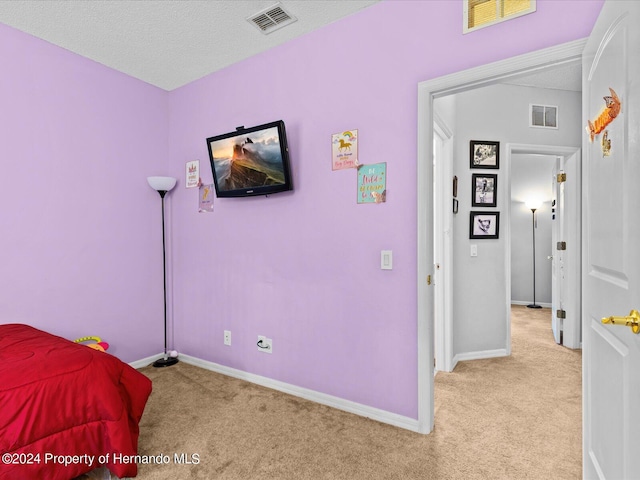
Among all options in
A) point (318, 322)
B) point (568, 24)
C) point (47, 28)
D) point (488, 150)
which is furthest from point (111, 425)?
point (488, 150)

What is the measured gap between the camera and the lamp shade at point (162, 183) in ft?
10.2

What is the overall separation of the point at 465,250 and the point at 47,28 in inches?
150

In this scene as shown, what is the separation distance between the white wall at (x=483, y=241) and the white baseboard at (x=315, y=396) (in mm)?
1398

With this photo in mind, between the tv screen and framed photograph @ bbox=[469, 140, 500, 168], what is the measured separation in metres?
1.96

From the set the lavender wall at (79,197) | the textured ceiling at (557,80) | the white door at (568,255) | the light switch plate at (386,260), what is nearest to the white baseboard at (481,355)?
the white door at (568,255)

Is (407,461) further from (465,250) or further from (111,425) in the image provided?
(465,250)

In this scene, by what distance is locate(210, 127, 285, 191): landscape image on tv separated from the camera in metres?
2.54

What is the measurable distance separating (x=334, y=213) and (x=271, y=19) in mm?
1374

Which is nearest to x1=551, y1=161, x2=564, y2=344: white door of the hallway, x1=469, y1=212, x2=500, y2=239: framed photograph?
the hallway

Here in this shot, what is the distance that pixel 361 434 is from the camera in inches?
80.4

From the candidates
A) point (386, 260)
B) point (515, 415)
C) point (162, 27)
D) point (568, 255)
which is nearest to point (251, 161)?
point (162, 27)

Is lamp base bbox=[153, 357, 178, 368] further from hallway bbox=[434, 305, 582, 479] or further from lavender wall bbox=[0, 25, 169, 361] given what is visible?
hallway bbox=[434, 305, 582, 479]

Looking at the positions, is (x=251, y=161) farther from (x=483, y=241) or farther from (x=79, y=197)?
(x=483, y=241)

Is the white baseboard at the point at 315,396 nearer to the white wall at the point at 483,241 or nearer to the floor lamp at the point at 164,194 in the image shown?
the floor lamp at the point at 164,194
